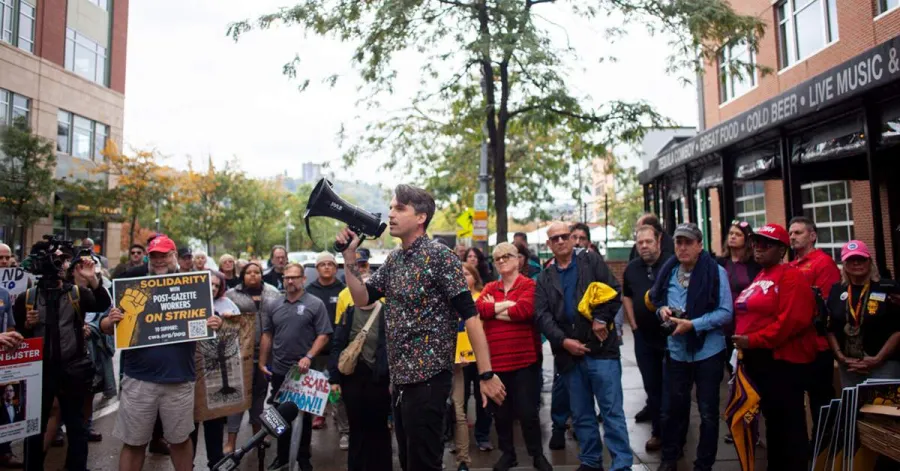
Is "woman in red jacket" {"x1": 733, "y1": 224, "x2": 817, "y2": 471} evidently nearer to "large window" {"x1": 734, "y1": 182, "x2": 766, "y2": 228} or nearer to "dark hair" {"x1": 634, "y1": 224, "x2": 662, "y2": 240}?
"dark hair" {"x1": 634, "y1": 224, "x2": 662, "y2": 240}

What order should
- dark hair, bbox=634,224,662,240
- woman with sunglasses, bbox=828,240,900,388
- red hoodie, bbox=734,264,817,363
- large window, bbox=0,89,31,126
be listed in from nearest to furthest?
1. red hoodie, bbox=734,264,817,363
2. woman with sunglasses, bbox=828,240,900,388
3. dark hair, bbox=634,224,662,240
4. large window, bbox=0,89,31,126

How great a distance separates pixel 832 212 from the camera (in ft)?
49.5

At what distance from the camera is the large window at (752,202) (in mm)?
18406

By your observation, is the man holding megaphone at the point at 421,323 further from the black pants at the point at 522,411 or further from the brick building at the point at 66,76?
the brick building at the point at 66,76

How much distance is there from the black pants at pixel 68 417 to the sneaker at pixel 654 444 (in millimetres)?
4850

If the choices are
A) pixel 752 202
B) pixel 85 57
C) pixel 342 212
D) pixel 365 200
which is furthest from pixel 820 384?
pixel 365 200

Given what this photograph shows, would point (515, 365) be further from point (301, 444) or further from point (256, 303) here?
point (256, 303)

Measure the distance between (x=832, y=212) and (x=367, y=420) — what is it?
1505 centimetres

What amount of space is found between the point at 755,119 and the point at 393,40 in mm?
5723

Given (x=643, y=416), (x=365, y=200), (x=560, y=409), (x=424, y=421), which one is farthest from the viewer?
(x=365, y=200)

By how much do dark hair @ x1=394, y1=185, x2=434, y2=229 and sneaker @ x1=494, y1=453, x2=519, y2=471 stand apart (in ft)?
8.67

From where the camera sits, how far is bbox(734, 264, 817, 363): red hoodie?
13.7ft

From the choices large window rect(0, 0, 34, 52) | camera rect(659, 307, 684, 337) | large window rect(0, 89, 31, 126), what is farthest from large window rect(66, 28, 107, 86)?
camera rect(659, 307, 684, 337)

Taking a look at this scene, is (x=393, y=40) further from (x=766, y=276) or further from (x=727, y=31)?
(x=766, y=276)
